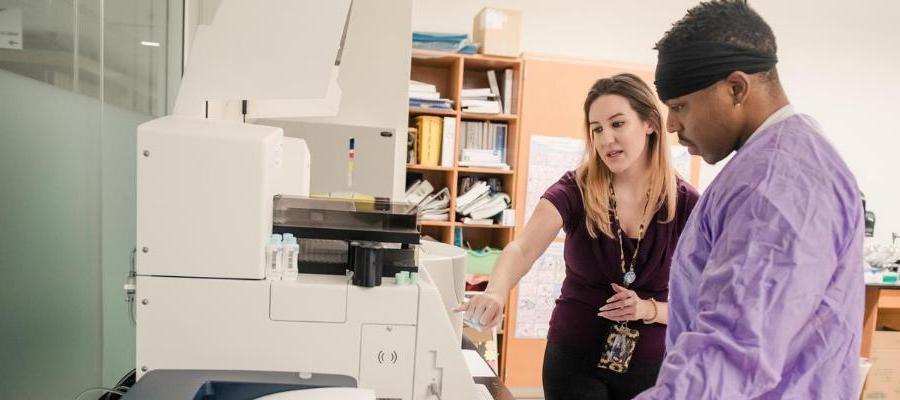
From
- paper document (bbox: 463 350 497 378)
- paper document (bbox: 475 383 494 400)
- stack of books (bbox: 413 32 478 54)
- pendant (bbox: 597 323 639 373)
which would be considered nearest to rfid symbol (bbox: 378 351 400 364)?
paper document (bbox: 475 383 494 400)

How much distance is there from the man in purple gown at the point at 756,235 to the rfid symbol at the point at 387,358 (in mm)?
358

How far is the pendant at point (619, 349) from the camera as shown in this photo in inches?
54.8

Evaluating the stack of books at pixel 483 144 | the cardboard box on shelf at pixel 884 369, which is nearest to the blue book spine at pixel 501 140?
the stack of books at pixel 483 144

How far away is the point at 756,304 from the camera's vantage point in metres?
0.70

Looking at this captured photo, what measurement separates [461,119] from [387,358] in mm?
2638

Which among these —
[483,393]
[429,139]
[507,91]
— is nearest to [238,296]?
[483,393]

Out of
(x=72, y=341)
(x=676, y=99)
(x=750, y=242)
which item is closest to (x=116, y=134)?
(x=72, y=341)

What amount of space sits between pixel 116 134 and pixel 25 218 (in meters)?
0.52

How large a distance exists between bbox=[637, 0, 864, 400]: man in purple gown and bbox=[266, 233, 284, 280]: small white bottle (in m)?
0.53

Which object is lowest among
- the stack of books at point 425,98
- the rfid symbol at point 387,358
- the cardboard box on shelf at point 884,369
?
the cardboard box on shelf at point 884,369

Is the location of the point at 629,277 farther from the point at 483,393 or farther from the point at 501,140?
the point at 501,140

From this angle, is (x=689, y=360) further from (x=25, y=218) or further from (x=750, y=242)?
(x=25, y=218)

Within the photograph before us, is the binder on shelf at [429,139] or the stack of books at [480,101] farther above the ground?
the stack of books at [480,101]

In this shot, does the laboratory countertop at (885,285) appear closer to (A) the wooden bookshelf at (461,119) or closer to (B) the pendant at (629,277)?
(A) the wooden bookshelf at (461,119)
